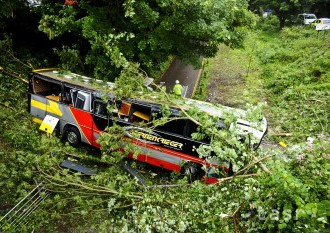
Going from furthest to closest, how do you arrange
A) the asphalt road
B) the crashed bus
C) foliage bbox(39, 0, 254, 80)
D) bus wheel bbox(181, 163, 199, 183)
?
1. the asphalt road
2. foliage bbox(39, 0, 254, 80)
3. bus wheel bbox(181, 163, 199, 183)
4. the crashed bus

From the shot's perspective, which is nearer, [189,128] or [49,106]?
[189,128]

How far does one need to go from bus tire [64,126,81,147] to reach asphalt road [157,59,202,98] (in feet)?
24.3

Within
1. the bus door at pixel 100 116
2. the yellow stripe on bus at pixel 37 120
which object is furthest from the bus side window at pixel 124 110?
the yellow stripe on bus at pixel 37 120

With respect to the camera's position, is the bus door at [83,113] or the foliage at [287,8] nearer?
the bus door at [83,113]

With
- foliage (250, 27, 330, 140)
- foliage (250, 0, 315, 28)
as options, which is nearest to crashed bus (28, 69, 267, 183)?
foliage (250, 27, 330, 140)

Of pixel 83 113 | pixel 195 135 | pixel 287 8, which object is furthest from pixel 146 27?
pixel 287 8

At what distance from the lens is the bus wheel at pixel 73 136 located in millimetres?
10469

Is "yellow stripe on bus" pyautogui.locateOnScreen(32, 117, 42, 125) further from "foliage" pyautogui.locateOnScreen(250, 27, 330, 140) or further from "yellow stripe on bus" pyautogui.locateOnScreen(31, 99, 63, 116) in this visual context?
"foliage" pyautogui.locateOnScreen(250, 27, 330, 140)

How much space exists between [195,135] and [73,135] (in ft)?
19.8

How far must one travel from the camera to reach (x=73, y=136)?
1062 cm

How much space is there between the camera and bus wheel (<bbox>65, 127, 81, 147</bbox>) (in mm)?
10469

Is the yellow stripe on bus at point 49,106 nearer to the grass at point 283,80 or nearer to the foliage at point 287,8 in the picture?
the grass at point 283,80

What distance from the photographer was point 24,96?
1266 cm

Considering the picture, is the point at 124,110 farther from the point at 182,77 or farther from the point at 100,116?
the point at 182,77
